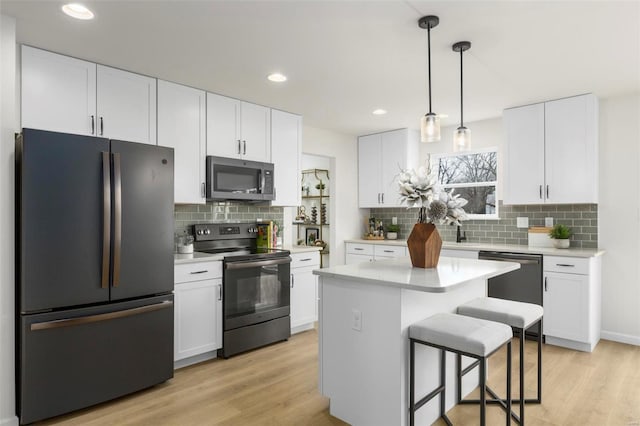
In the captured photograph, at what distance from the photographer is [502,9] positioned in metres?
2.25

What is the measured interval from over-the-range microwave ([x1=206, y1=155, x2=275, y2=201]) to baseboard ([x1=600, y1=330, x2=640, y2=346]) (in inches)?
147

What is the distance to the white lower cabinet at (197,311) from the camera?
3.21 m

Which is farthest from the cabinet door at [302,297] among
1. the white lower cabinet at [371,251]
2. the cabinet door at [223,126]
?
the cabinet door at [223,126]

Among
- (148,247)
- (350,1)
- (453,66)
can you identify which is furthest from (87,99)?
(453,66)

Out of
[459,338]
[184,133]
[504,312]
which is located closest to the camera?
[459,338]

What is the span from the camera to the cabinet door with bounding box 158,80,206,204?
3393 mm

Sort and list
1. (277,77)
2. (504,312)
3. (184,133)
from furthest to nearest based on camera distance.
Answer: (184,133) < (277,77) < (504,312)

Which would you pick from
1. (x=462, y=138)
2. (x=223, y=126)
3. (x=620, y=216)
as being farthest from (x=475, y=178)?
(x=223, y=126)

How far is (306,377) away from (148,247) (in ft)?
5.18

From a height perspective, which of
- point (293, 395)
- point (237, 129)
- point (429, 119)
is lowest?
point (293, 395)

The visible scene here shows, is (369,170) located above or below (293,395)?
above

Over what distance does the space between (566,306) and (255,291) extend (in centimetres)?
297

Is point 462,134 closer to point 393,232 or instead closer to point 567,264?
point 567,264

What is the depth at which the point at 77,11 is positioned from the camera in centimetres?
227
